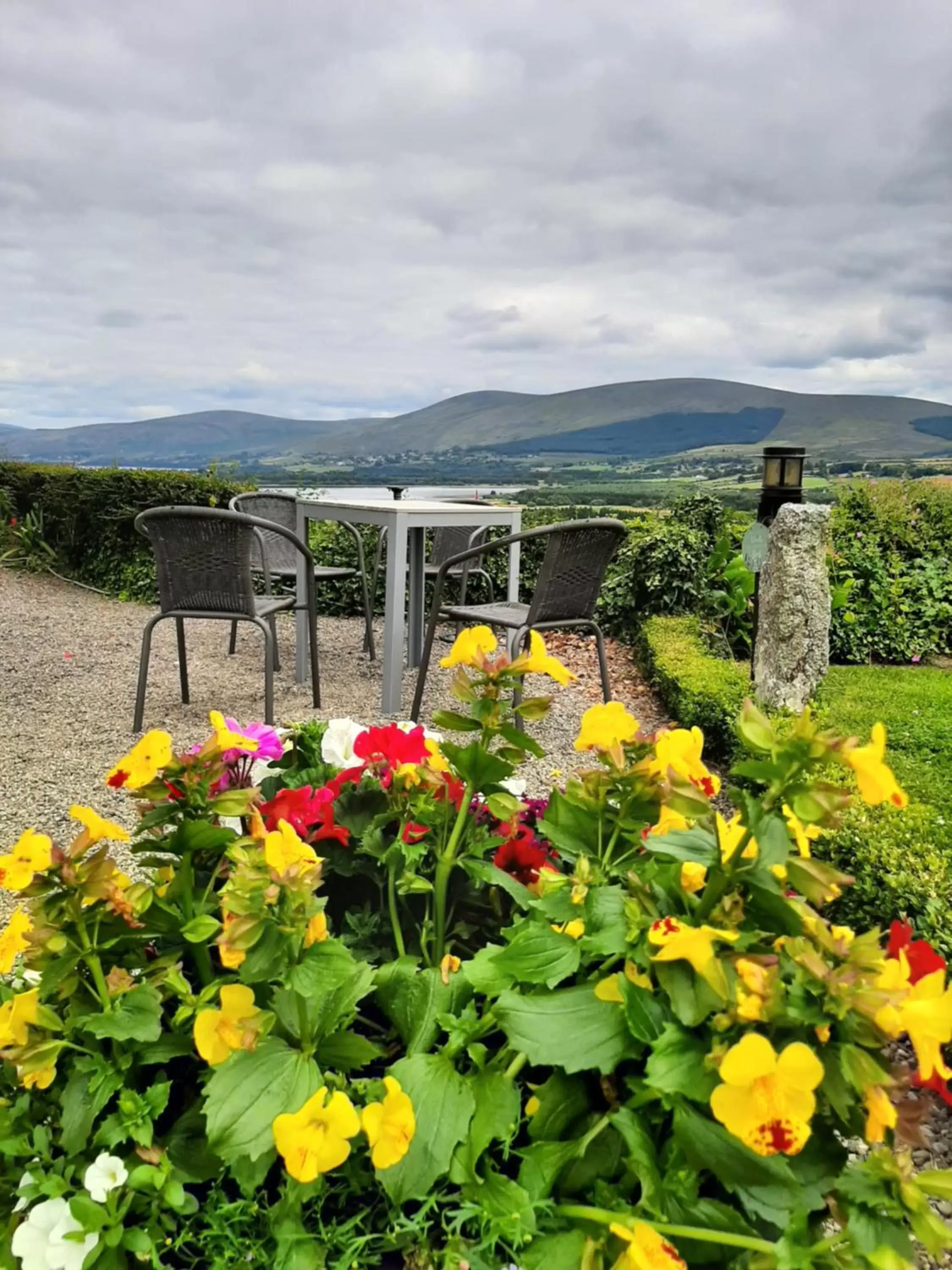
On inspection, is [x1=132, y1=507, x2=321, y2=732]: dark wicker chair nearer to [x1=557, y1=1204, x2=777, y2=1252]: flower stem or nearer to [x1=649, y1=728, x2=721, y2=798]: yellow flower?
[x1=649, y1=728, x2=721, y2=798]: yellow flower

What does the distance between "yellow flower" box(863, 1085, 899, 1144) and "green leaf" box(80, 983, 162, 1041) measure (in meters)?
0.53

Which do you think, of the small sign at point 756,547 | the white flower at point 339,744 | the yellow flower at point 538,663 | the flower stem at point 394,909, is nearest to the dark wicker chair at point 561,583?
the small sign at point 756,547

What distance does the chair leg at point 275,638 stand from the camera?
383cm

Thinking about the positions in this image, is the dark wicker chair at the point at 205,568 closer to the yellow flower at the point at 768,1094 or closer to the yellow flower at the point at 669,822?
the yellow flower at the point at 669,822

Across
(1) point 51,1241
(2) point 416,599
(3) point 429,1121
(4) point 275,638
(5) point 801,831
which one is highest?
(5) point 801,831

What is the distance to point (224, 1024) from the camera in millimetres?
697

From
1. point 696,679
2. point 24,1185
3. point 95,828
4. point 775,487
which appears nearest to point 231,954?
point 95,828

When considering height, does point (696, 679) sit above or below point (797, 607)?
below

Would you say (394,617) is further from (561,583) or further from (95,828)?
(95,828)

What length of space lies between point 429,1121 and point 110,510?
795 cm

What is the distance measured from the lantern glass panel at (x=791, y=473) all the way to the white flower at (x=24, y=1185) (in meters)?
4.21

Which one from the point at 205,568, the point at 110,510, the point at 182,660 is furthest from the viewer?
the point at 110,510

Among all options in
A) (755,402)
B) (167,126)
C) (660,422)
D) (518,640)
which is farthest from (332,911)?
(660,422)

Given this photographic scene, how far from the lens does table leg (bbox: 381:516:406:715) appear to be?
393 centimetres
